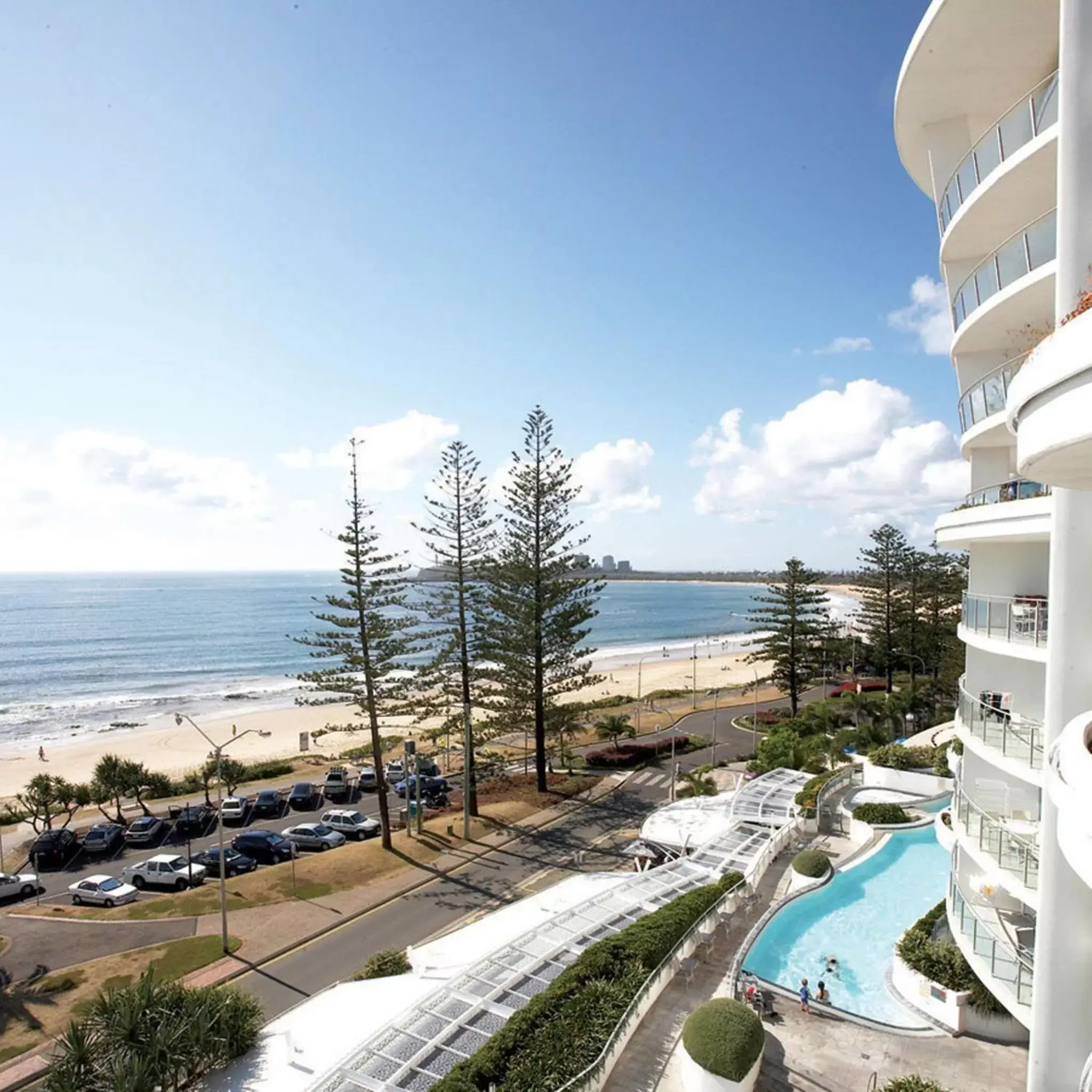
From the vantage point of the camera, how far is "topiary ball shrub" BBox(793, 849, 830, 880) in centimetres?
1755

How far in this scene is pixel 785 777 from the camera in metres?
25.3

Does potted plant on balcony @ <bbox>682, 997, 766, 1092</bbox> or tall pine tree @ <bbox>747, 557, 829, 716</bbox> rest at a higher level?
tall pine tree @ <bbox>747, 557, 829, 716</bbox>

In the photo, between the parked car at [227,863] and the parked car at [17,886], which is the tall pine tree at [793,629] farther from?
the parked car at [17,886]

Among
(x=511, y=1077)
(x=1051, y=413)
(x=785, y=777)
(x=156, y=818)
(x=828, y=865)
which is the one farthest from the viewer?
(x=156, y=818)

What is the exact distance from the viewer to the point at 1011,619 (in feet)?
33.6

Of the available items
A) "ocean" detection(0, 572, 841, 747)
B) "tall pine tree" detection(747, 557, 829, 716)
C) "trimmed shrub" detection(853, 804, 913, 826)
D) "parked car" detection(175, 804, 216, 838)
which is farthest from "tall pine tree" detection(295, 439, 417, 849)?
"ocean" detection(0, 572, 841, 747)

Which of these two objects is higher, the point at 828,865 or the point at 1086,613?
the point at 1086,613

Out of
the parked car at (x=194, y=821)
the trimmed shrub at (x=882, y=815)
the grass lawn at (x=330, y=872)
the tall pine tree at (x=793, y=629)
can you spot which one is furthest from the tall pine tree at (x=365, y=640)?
the tall pine tree at (x=793, y=629)

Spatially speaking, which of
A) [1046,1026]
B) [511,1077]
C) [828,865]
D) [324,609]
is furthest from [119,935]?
[324,609]

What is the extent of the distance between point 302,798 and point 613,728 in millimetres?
15272

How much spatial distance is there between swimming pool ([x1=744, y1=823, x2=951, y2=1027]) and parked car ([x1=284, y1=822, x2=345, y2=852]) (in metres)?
15.9

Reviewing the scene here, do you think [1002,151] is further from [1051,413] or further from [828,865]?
[828,865]

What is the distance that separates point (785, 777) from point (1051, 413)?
74.7ft

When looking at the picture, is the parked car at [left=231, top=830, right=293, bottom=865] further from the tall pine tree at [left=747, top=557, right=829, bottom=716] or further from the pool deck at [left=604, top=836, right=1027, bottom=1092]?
the tall pine tree at [left=747, top=557, right=829, bottom=716]
